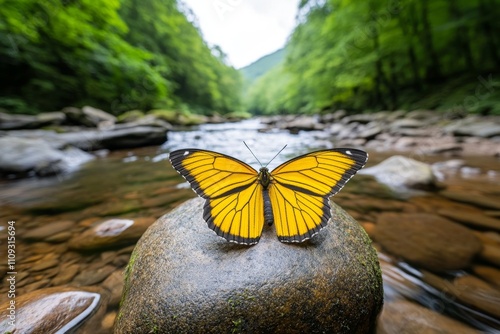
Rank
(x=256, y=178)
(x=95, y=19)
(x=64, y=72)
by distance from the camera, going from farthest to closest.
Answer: (x=64, y=72) → (x=95, y=19) → (x=256, y=178)

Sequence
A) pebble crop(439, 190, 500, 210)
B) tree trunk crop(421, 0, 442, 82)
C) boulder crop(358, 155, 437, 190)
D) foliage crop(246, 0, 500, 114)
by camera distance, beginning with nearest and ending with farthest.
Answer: pebble crop(439, 190, 500, 210)
boulder crop(358, 155, 437, 190)
foliage crop(246, 0, 500, 114)
tree trunk crop(421, 0, 442, 82)

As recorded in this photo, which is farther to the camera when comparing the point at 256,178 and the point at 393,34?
the point at 393,34

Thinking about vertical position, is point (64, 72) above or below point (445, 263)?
above

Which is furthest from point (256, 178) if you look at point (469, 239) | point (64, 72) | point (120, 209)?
point (64, 72)

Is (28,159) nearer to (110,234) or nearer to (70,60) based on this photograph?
(110,234)

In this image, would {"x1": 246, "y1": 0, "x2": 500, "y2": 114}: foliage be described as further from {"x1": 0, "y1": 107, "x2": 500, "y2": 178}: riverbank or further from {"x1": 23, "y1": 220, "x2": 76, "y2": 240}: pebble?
{"x1": 23, "y1": 220, "x2": 76, "y2": 240}: pebble

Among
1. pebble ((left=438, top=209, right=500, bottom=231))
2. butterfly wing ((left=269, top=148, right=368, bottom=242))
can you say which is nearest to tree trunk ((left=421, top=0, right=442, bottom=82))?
pebble ((left=438, top=209, right=500, bottom=231))

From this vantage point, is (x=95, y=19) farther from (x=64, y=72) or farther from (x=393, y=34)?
(x=393, y=34)
